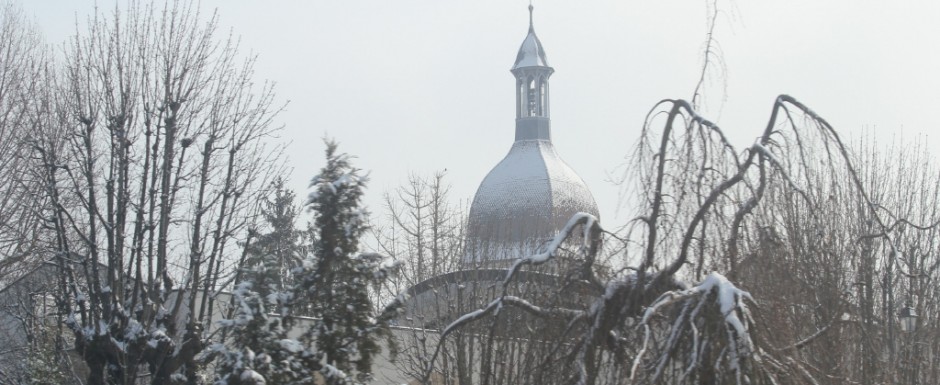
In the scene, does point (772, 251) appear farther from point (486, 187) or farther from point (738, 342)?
point (486, 187)

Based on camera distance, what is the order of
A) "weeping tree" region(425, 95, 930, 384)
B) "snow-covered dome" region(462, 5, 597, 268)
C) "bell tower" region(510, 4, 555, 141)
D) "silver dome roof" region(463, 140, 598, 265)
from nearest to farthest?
"weeping tree" region(425, 95, 930, 384), "silver dome roof" region(463, 140, 598, 265), "snow-covered dome" region(462, 5, 597, 268), "bell tower" region(510, 4, 555, 141)

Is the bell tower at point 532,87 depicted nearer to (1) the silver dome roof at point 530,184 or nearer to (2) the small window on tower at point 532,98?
(2) the small window on tower at point 532,98

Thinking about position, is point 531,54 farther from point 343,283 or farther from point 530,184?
point 343,283

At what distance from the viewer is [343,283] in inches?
376

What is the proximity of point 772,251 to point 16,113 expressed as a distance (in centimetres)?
1472

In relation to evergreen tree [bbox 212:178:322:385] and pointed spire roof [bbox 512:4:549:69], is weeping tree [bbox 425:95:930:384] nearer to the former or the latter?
evergreen tree [bbox 212:178:322:385]

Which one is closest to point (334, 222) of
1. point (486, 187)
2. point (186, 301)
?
point (186, 301)

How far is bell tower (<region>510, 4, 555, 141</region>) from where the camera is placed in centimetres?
5284

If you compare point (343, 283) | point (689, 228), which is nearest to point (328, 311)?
point (343, 283)

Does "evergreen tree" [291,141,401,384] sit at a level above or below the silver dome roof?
below

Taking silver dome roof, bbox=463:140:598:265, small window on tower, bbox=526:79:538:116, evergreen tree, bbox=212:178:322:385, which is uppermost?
small window on tower, bbox=526:79:538:116

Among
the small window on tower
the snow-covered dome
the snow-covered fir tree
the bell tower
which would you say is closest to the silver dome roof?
the snow-covered dome

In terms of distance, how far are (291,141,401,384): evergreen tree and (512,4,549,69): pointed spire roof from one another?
44046 millimetres

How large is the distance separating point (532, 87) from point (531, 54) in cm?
162
